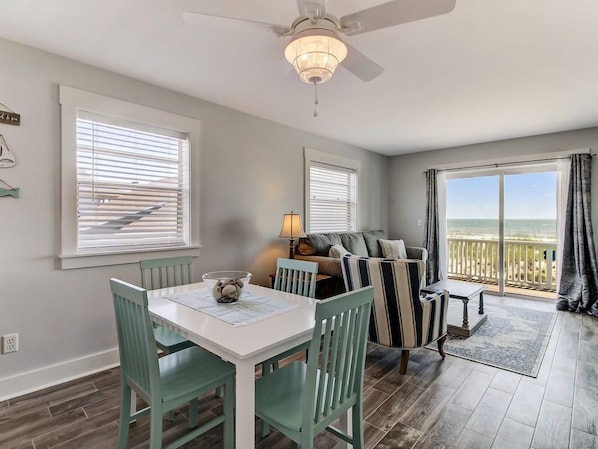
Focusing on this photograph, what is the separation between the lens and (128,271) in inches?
109

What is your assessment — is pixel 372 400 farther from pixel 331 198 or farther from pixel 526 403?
pixel 331 198

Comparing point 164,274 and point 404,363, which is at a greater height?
point 164,274

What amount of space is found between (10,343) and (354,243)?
3869mm

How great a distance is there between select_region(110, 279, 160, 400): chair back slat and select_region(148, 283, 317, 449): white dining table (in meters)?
0.18

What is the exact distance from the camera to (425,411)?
6.75 feet

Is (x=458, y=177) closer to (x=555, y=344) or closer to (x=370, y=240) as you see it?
(x=370, y=240)

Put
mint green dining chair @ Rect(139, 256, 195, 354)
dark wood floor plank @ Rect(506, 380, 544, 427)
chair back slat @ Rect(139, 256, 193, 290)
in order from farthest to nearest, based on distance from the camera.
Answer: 1. chair back slat @ Rect(139, 256, 193, 290)
2. mint green dining chair @ Rect(139, 256, 195, 354)
3. dark wood floor plank @ Rect(506, 380, 544, 427)

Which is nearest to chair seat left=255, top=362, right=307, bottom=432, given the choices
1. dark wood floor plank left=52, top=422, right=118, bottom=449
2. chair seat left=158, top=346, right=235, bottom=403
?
chair seat left=158, top=346, right=235, bottom=403

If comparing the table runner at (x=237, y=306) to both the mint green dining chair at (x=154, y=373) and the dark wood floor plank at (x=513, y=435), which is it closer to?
→ the mint green dining chair at (x=154, y=373)

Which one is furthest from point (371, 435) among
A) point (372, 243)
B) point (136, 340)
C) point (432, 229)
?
point (432, 229)

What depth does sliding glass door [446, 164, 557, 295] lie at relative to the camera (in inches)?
189

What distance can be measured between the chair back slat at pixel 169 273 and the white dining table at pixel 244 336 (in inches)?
19.7

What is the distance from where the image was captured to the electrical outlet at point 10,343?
218cm

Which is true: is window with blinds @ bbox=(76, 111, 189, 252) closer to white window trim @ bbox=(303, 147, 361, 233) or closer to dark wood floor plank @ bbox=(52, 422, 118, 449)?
dark wood floor plank @ bbox=(52, 422, 118, 449)
